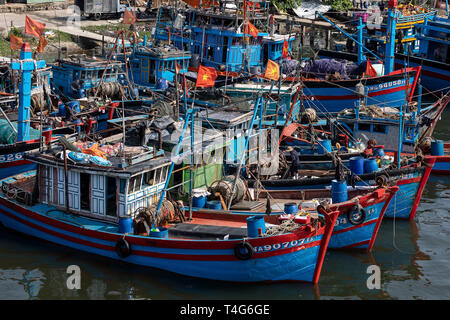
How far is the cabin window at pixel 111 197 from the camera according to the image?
2016 cm

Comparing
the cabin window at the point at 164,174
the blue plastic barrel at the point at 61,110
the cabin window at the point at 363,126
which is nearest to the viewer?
the cabin window at the point at 164,174

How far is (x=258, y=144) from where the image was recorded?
2434cm

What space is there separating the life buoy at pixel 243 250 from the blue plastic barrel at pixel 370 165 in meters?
7.35

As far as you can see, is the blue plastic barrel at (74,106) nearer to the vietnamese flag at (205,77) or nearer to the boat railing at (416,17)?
the vietnamese flag at (205,77)

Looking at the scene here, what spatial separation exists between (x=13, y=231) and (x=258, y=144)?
868cm

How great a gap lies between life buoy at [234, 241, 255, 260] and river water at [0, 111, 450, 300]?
1.04 m

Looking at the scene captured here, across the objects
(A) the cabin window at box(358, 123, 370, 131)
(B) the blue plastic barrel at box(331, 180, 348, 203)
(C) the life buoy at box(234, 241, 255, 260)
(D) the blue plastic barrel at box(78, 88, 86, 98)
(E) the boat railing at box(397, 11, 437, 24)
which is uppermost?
(E) the boat railing at box(397, 11, 437, 24)

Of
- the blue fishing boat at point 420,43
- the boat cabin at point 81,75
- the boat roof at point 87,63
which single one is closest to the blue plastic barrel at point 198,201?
the boat cabin at point 81,75

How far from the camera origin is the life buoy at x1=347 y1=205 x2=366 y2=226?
20.2m

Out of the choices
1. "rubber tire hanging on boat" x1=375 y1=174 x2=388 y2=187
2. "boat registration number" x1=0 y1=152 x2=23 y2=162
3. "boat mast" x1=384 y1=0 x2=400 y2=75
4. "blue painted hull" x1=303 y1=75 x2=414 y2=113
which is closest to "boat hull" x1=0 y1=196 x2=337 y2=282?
"rubber tire hanging on boat" x1=375 y1=174 x2=388 y2=187

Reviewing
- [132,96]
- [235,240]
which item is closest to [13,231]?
[235,240]

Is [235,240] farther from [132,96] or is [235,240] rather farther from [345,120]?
[132,96]

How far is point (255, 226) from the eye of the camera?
18.2 meters

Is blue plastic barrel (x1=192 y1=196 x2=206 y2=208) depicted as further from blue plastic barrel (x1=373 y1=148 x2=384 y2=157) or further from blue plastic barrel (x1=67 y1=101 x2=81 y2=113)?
blue plastic barrel (x1=67 y1=101 x2=81 y2=113)
